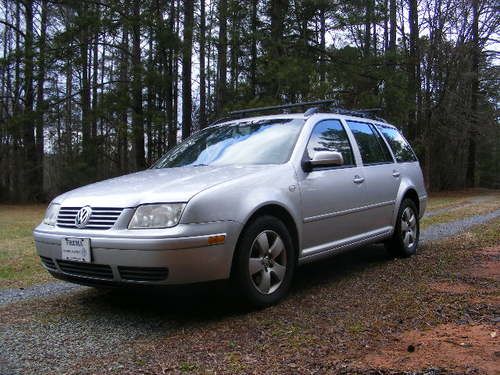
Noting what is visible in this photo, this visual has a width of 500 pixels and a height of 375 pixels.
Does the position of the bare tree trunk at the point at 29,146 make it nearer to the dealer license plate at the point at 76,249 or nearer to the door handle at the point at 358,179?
the door handle at the point at 358,179

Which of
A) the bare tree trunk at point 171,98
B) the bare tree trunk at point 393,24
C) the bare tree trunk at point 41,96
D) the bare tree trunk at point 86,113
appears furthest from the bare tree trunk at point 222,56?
the bare tree trunk at point 393,24

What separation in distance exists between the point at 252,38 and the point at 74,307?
52.4ft

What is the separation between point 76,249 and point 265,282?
4.90 ft

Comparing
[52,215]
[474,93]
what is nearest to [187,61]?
[474,93]

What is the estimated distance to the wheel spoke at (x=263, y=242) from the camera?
4.22 meters

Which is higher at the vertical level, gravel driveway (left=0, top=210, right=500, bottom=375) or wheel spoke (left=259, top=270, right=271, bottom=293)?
wheel spoke (left=259, top=270, right=271, bottom=293)

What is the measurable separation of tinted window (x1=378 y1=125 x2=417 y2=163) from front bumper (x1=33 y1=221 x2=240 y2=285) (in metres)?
3.51

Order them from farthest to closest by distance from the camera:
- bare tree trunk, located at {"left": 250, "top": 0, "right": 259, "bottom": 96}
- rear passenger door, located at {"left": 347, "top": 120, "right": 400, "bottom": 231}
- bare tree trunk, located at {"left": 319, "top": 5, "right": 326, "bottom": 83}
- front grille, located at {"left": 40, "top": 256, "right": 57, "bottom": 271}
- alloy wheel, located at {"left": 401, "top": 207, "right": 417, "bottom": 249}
Answer: bare tree trunk, located at {"left": 250, "top": 0, "right": 259, "bottom": 96}, bare tree trunk, located at {"left": 319, "top": 5, "right": 326, "bottom": 83}, alloy wheel, located at {"left": 401, "top": 207, "right": 417, "bottom": 249}, rear passenger door, located at {"left": 347, "top": 120, "right": 400, "bottom": 231}, front grille, located at {"left": 40, "top": 256, "right": 57, "bottom": 271}

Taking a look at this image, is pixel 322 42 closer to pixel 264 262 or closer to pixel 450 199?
pixel 450 199

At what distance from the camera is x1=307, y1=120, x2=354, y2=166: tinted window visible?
17.0ft

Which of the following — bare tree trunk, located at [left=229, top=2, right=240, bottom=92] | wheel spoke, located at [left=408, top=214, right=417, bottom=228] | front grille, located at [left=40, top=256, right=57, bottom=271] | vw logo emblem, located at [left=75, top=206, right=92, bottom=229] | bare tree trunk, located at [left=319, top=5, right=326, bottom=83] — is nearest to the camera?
vw logo emblem, located at [left=75, top=206, right=92, bottom=229]

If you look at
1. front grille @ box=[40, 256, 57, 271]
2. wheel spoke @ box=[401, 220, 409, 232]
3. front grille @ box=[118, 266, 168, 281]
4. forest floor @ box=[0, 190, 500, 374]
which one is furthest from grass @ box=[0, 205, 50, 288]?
wheel spoke @ box=[401, 220, 409, 232]

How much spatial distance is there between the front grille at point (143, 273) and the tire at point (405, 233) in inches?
141

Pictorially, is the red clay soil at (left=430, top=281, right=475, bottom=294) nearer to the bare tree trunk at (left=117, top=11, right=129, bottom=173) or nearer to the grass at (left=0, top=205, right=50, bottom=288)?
the grass at (left=0, top=205, right=50, bottom=288)
